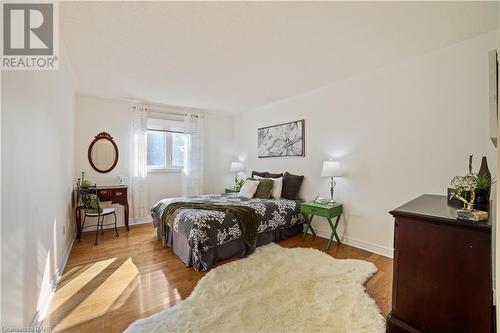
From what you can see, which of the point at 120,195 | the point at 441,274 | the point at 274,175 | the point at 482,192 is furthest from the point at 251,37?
the point at 120,195

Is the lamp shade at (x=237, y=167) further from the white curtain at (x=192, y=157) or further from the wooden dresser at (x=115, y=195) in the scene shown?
the wooden dresser at (x=115, y=195)

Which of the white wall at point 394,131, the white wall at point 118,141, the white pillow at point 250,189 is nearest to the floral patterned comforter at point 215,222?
the white pillow at point 250,189

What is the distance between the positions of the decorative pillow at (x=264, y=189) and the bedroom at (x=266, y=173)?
0.02 metres

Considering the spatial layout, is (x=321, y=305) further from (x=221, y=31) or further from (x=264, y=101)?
(x=264, y=101)

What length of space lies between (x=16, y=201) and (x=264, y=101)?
3.85 metres

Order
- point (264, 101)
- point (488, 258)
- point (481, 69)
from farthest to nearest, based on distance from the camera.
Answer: point (264, 101)
point (481, 69)
point (488, 258)

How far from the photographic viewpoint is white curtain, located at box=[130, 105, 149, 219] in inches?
170

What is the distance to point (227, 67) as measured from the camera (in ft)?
9.30

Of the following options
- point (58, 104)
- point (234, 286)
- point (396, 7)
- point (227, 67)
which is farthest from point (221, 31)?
point (234, 286)

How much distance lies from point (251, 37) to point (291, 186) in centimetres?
248

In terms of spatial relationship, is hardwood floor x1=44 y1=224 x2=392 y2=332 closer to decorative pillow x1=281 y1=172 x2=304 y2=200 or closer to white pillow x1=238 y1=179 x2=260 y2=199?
decorative pillow x1=281 y1=172 x2=304 y2=200

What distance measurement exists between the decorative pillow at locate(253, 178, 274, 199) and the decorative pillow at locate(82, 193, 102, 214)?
2.51 m

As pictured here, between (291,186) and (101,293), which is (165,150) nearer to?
(291,186)

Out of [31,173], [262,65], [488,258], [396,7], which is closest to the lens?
[488,258]
